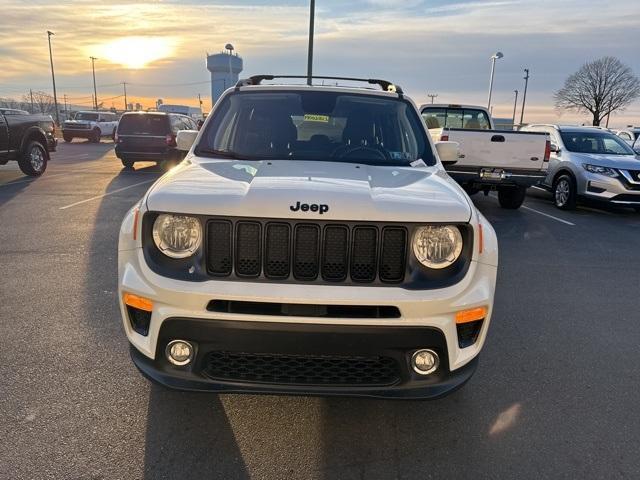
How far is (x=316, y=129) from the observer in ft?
12.7

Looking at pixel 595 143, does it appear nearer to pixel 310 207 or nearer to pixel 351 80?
pixel 351 80

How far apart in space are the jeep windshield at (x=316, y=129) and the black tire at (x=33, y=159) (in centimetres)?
1060

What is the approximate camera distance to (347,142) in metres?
3.81

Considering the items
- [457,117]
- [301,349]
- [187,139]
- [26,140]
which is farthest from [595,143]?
[26,140]

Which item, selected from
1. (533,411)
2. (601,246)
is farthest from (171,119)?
(533,411)

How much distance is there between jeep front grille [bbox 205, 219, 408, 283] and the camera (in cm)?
239

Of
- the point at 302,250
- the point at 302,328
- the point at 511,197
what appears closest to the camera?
the point at 302,328

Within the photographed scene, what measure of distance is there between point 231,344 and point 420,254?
3.28 ft

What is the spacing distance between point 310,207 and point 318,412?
1.28 meters

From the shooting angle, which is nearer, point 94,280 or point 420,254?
point 420,254

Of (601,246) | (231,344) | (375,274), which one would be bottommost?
(601,246)

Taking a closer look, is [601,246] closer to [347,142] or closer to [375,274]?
[347,142]

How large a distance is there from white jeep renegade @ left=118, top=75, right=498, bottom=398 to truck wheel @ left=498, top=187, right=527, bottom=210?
819 cm

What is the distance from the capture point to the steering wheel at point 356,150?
3.66m
